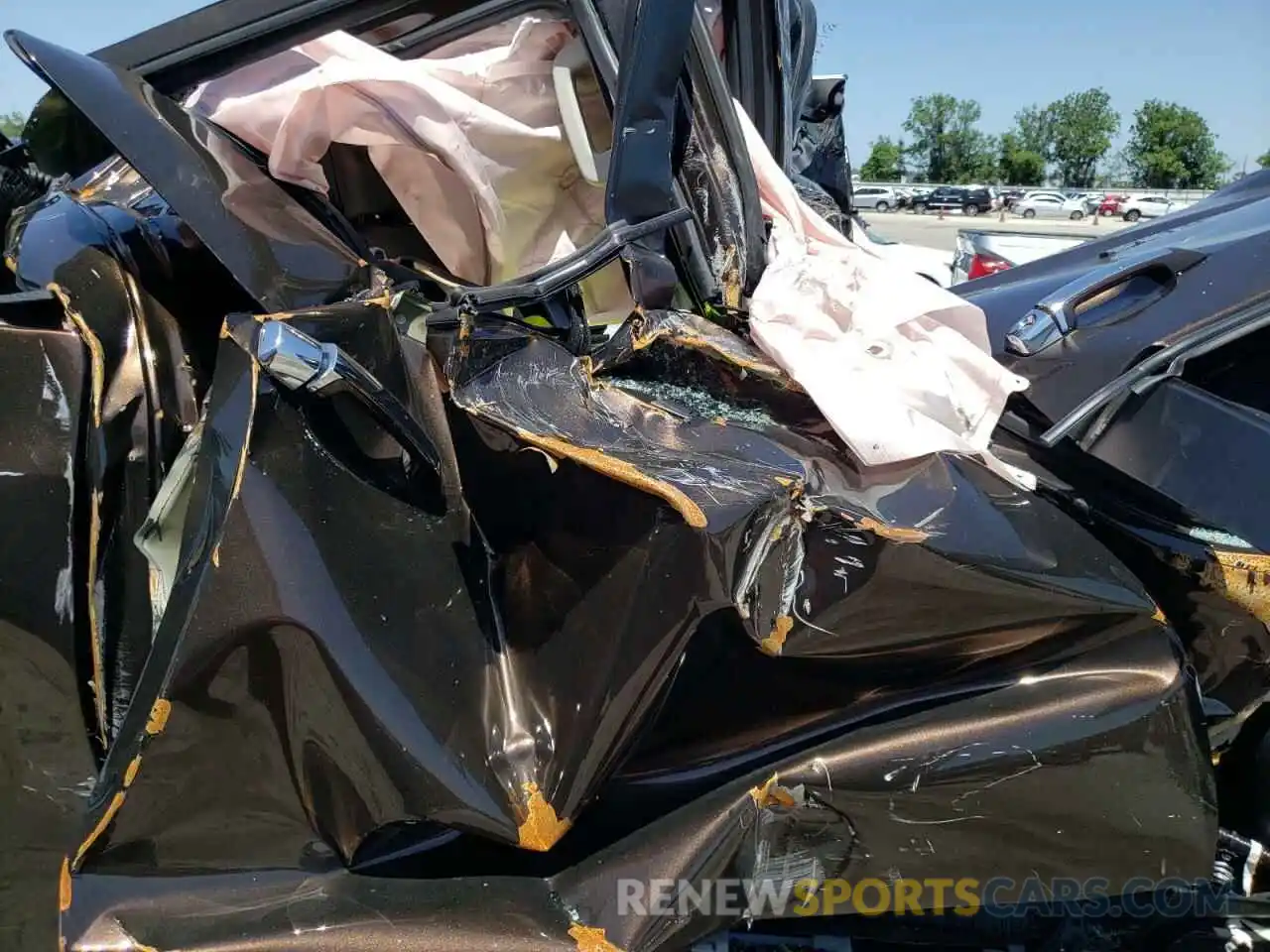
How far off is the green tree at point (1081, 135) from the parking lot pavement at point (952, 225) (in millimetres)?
26639

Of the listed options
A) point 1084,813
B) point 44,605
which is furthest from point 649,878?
point 44,605

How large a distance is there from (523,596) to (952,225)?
34.1 meters

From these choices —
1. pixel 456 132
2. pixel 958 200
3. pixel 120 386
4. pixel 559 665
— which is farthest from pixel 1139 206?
pixel 120 386

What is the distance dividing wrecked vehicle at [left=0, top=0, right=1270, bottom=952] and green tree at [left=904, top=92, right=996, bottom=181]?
221 feet

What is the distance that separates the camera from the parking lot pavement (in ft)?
79.6

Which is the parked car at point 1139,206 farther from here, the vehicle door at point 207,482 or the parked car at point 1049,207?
the vehicle door at point 207,482

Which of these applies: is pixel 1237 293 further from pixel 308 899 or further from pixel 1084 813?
pixel 308 899

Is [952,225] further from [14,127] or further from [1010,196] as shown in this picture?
[14,127]

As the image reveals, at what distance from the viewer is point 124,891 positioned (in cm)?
113

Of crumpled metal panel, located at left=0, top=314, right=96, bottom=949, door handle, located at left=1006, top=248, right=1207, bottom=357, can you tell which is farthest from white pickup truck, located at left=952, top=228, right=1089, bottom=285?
crumpled metal panel, located at left=0, top=314, right=96, bottom=949

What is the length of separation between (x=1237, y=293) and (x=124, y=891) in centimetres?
199

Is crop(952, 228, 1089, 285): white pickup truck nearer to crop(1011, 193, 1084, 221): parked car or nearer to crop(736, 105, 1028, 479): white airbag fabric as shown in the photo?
crop(736, 105, 1028, 479): white airbag fabric

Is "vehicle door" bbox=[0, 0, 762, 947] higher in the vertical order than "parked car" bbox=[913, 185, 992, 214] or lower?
lower

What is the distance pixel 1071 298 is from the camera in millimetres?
1729
